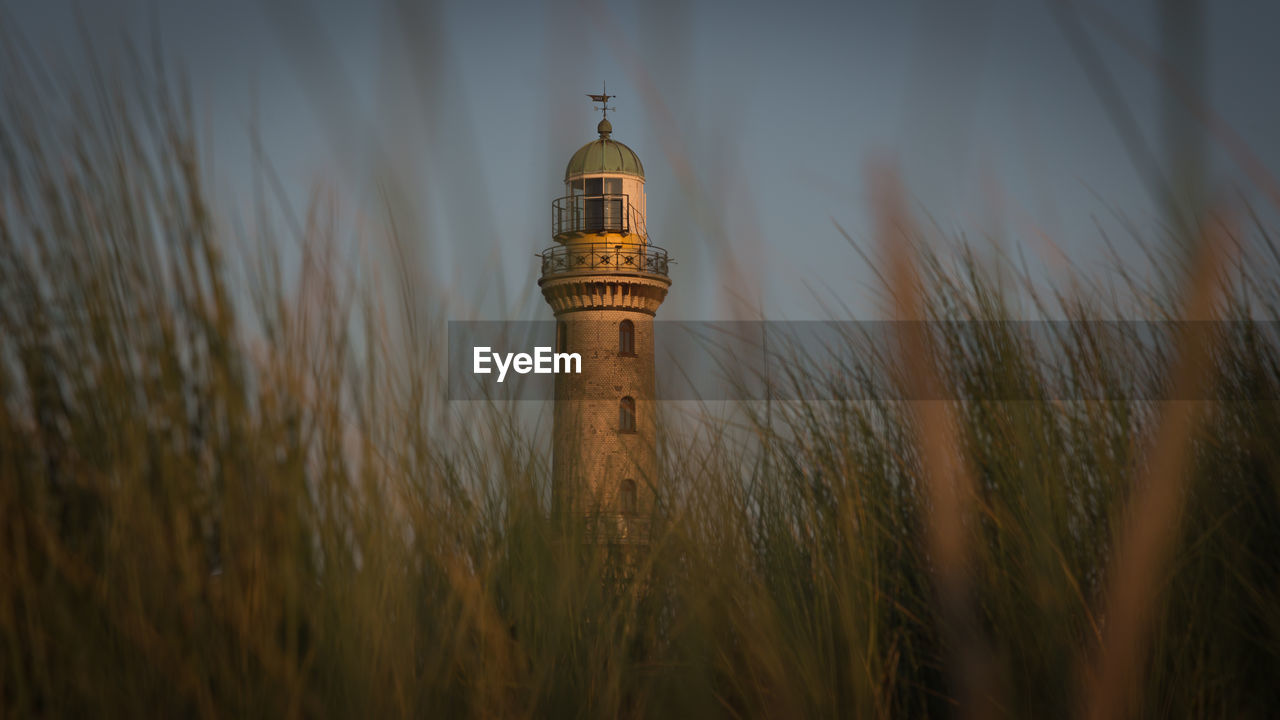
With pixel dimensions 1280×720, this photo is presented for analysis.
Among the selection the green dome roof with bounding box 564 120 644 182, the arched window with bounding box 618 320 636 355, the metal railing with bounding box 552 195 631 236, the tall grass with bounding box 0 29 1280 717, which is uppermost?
the green dome roof with bounding box 564 120 644 182

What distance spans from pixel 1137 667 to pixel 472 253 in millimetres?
1317

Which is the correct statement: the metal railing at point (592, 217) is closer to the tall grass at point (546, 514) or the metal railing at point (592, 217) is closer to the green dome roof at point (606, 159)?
the green dome roof at point (606, 159)

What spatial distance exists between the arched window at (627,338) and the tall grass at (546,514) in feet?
69.7

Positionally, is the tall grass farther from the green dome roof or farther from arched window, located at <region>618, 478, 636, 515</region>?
the green dome roof

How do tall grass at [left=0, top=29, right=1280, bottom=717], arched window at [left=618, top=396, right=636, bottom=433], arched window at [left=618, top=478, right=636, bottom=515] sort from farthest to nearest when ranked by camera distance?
arched window at [left=618, top=478, right=636, bottom=515]
arched window at [left=618, top=396, right=636, bottom=433]
tall grass at [left=0, top=29, right=1280, bottom=717]

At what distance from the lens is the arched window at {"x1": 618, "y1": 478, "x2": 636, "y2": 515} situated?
272 centimetres

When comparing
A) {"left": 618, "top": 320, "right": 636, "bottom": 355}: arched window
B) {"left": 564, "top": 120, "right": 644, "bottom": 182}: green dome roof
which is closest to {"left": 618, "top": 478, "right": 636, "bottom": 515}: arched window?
{"left": 564, "top": 120, "right": 644, "bottom": 182}: green dome roof

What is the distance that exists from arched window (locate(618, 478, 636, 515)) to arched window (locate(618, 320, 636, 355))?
20.8 meters

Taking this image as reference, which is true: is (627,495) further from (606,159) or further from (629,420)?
(606,159)

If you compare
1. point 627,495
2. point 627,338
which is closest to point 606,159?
point 627,338

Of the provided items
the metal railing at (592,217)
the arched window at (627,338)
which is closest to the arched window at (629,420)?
the metal railing at (592,217)

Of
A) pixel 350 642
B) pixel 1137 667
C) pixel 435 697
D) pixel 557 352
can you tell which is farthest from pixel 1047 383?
A: pixel 350 642

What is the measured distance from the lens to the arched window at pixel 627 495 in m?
2.72

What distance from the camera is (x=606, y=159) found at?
22922mm
